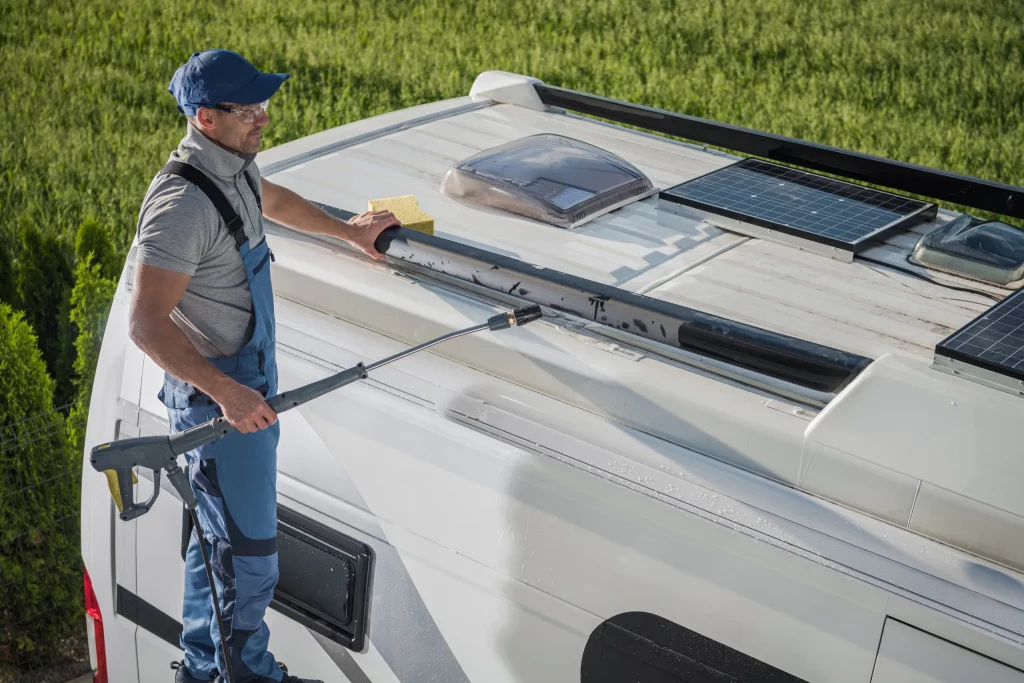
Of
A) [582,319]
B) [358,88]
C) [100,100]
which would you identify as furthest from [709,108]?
[582,319]

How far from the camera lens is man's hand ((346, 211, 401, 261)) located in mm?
3520

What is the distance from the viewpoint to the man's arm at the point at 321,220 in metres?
3.53

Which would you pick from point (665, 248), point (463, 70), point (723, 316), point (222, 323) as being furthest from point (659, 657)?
point (463, 70)

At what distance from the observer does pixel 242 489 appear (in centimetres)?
324

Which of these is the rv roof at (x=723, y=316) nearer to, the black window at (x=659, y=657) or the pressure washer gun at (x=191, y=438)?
the pressure washer gun at (x=191, y=438)

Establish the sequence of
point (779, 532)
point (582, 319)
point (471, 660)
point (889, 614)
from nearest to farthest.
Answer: point (889, 614) < point (779, 532) < point (471, 660) < point (582, 319)

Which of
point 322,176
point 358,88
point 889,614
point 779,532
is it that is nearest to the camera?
point 889,614

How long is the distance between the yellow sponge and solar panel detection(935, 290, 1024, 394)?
1.60 meters

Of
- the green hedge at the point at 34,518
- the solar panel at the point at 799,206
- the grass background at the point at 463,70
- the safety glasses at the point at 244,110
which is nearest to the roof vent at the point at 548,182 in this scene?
the solar panel at the point at 799,206

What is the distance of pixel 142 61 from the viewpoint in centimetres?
1461

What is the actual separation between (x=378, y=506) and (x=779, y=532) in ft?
3.64

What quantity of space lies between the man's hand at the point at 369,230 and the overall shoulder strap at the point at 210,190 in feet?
1.37

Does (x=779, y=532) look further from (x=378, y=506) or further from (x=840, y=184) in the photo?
(x=840, y=184)

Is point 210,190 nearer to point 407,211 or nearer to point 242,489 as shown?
point 407,211
